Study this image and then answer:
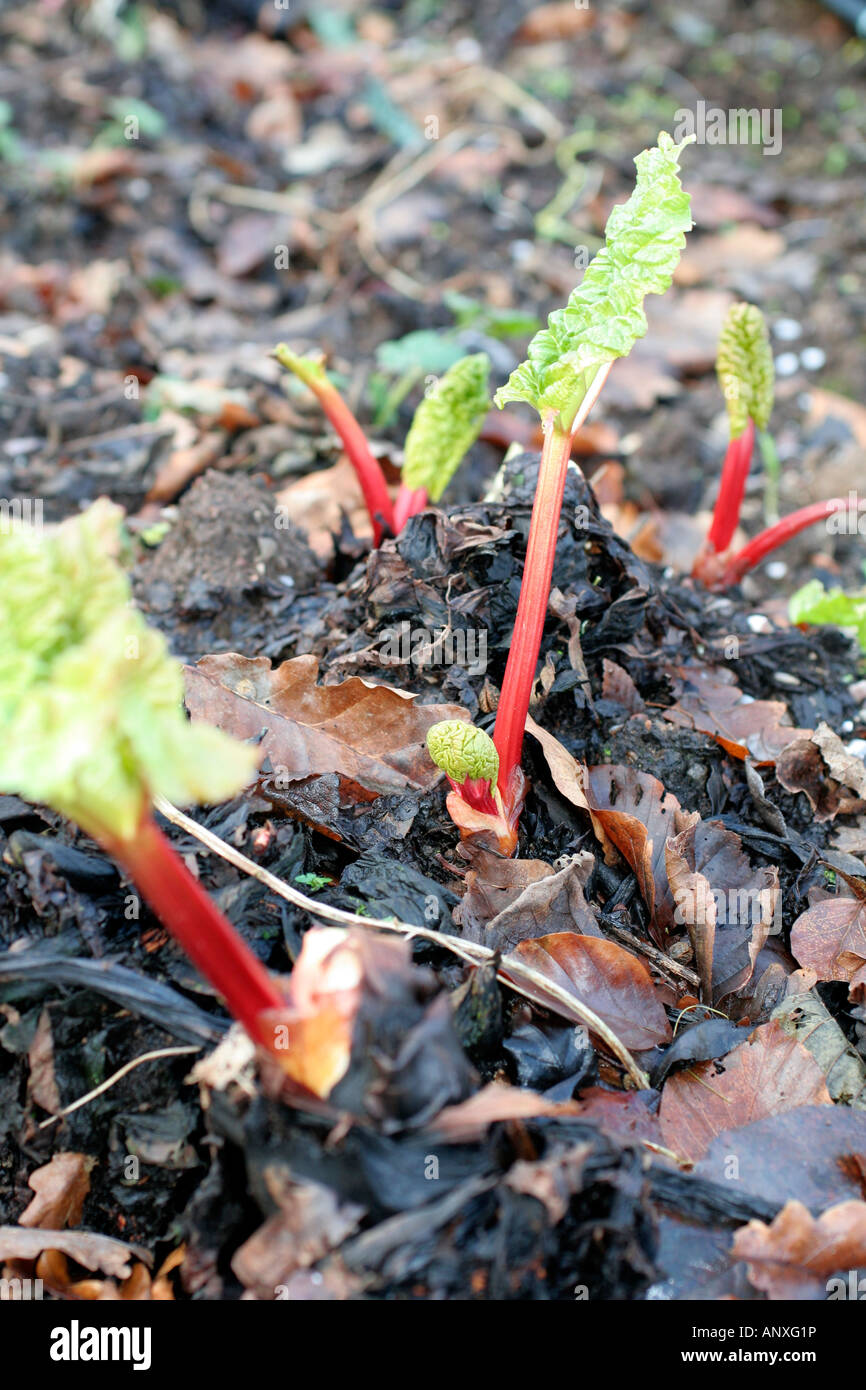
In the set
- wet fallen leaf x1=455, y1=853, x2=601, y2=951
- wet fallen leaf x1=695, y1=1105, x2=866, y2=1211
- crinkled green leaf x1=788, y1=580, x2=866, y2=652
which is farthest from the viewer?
crinkled green leaf x1=788, y1=580, x2=866, y2=652

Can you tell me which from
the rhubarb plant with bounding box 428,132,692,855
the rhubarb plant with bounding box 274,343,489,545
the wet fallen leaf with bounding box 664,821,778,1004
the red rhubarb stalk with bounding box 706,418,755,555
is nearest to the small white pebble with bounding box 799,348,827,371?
the red rhubarb stalk with bounding box 706,418,755,555

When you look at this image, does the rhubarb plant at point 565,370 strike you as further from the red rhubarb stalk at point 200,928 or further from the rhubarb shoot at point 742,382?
the rhubarb shoot at point 742,382

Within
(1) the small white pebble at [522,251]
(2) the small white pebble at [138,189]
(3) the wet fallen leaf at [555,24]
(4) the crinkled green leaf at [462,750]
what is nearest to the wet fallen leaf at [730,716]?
(4) the crinkled green leaf at [462,750]

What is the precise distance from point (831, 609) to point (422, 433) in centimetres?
108

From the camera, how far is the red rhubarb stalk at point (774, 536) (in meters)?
2.47

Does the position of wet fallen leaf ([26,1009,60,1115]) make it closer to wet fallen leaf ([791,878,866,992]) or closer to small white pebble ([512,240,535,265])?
wet fallen leaf ([791,878,866,992])

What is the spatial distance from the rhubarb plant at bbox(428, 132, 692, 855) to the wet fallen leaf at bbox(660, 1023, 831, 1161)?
50 centimetres

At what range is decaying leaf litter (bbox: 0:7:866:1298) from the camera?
123 centimetres

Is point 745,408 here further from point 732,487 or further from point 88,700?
point 88,700

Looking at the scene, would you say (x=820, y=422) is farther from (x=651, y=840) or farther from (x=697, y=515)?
(x=651, y=840)

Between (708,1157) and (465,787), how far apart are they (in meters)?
0.70

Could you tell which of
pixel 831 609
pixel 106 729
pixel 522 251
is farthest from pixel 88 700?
pixel 522 251

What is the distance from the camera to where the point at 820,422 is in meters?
3.87

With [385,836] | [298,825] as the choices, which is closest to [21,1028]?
[298,825]
